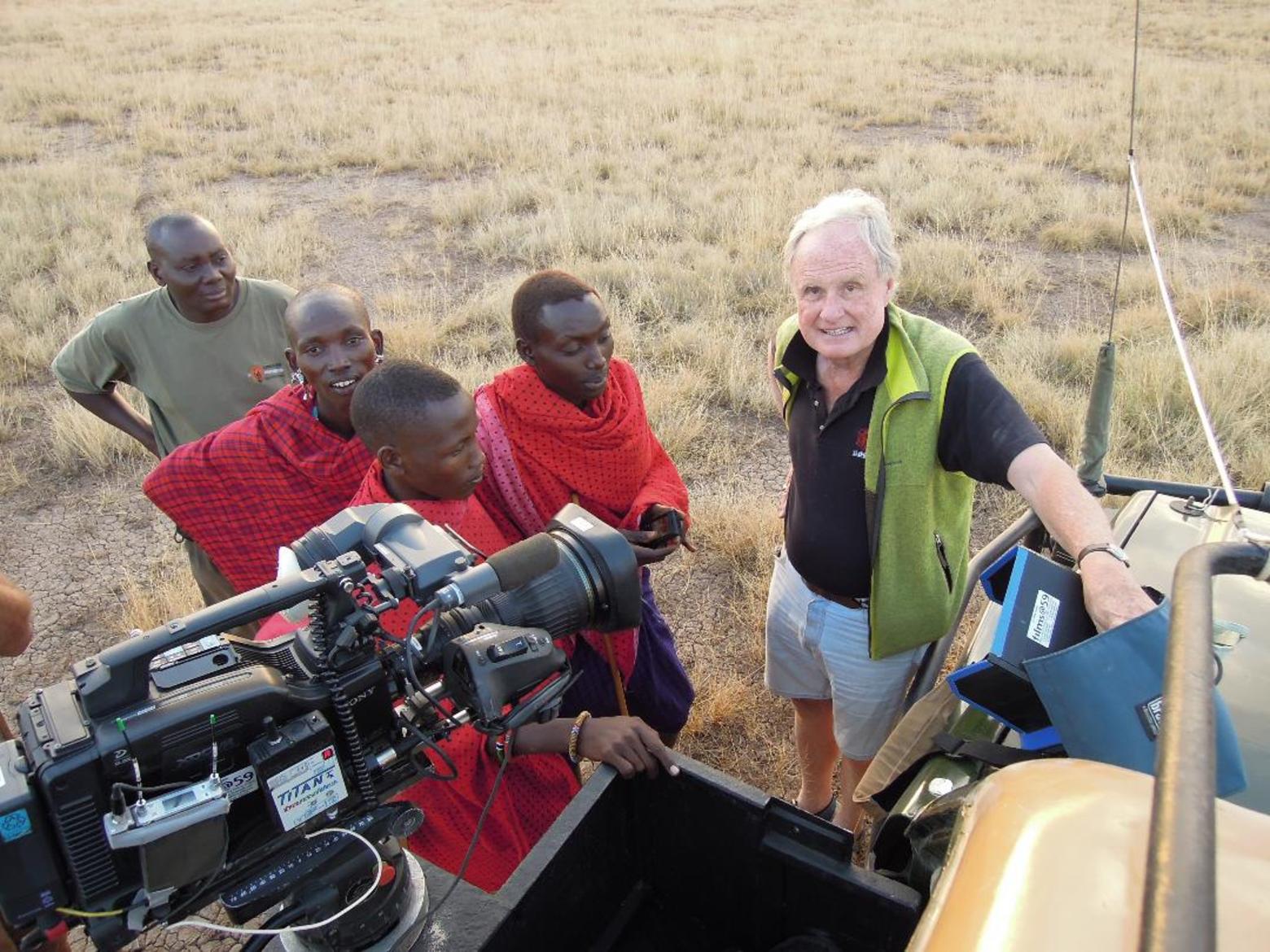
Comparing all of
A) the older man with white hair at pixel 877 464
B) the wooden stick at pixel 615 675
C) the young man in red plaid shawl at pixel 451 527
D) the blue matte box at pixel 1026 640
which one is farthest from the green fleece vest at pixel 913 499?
the young man in red plaid shawl at pixel 451 527

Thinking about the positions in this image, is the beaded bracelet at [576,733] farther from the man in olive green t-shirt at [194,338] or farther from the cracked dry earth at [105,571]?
the man in olive green t-shirt at [194,338]

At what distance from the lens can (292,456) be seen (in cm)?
263

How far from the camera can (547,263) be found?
334 inches

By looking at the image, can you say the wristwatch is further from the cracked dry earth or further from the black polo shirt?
the cracked dry earth

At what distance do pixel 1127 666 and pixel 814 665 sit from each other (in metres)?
1.48

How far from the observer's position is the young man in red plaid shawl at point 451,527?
2068 millimetres

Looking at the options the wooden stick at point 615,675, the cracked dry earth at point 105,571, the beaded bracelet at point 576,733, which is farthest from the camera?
the cracked dry earth at point 105,571

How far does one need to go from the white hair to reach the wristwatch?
83 cm

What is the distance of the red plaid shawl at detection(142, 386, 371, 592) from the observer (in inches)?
104

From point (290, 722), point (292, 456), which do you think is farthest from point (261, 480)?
point (290, 722)

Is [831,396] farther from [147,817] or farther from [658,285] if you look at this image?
[658,285]

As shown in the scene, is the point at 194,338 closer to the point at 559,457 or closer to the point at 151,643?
the point at 559,457

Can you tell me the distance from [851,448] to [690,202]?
773cm

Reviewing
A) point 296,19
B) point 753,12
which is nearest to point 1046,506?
point 753,12
